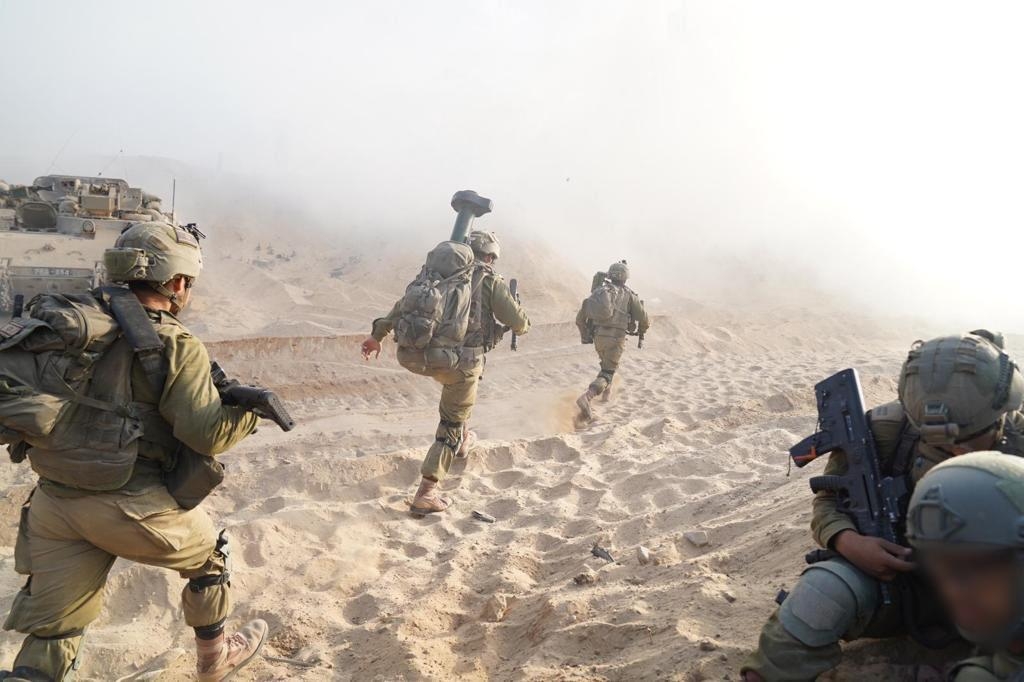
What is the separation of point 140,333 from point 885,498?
259cm

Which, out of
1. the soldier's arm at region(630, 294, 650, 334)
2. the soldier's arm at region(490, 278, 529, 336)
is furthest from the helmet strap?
the soldier's arm at region(630, 294, 650, 334)

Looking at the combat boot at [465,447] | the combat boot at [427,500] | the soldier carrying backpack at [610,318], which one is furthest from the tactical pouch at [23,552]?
the soldier carrying backpack at [610,318]

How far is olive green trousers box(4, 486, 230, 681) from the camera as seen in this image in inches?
94.1

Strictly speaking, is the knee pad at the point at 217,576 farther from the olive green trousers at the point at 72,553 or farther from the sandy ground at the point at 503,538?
the sandy ground at the point at 503,538

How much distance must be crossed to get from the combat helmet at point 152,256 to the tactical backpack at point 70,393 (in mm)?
146

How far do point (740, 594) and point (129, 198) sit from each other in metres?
13.4

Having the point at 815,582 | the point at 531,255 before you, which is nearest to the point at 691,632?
the point at 815,582

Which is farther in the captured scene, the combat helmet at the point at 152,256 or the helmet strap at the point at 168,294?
the helmet strap at the point at 168,294

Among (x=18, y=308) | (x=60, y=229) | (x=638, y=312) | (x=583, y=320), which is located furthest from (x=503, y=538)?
(x=60, y=229)

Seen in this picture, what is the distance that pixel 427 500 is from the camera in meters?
5.11

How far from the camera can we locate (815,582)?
2180 mm

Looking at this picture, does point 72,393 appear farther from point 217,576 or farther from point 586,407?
point 586,407

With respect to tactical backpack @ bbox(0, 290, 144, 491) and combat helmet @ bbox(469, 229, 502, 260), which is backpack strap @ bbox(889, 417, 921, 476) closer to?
tactical backpack @ bbox(0, 290, 144, 491)

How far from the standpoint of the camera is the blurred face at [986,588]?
139 cm
